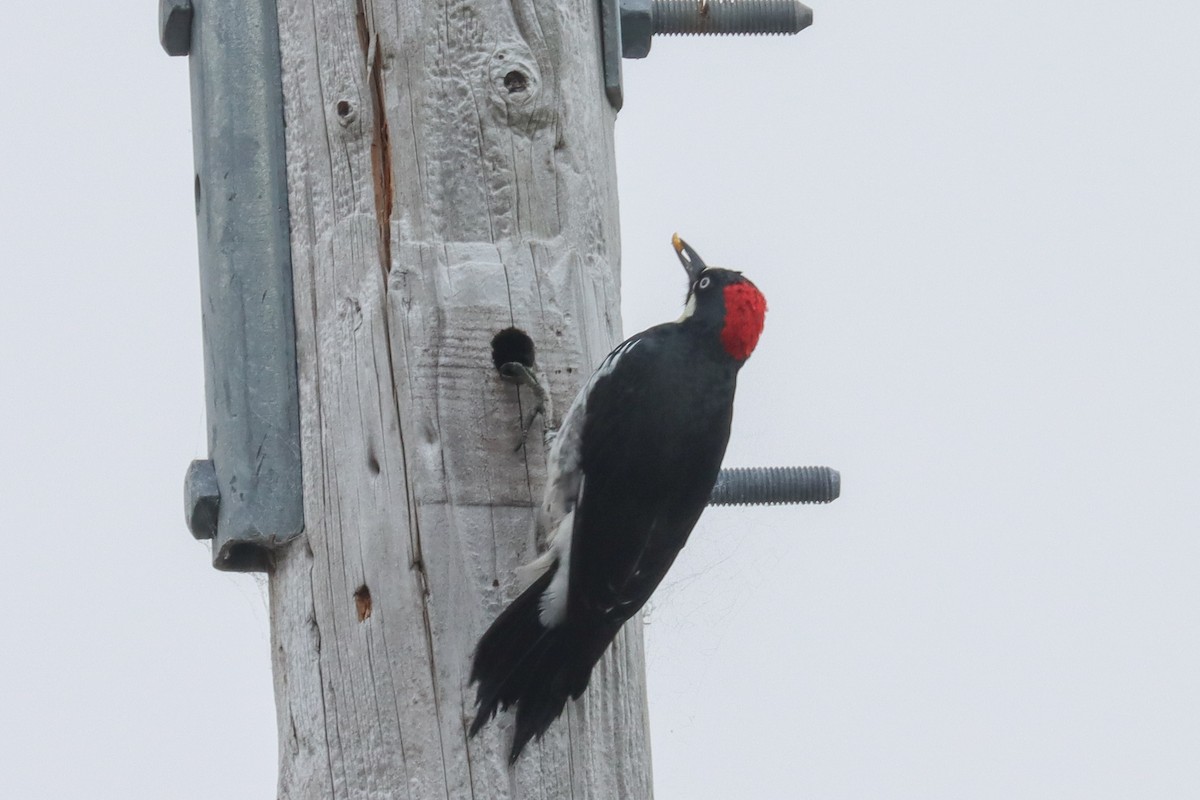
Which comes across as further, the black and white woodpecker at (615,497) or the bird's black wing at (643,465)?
the bird's black wing at (643,465)

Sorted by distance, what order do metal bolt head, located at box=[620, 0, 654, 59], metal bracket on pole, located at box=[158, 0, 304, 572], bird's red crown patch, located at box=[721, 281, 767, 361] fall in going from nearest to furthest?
1. metal bracket on pole, located at box=[158, 0, 304, 572]
2. metal bolt head, located at box=[620, 0, 654, 59]
3. bird's red crown patch, located at box=[721, 281, 767, 361]

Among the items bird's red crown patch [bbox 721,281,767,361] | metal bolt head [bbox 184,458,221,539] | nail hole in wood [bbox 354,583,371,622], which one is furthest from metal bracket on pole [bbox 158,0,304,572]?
bird's red crown patch [bbox 721,281,767,361]

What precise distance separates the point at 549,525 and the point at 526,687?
0.98ft

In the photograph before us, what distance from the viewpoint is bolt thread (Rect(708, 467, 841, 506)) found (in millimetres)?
3334

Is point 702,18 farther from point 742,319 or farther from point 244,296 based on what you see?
point 244,296

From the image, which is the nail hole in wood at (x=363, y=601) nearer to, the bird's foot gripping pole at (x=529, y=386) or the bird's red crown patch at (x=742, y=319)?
the bird's foot gripping pole at (x=529, y=386)

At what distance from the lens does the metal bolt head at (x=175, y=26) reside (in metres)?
3.24

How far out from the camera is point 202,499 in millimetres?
3014

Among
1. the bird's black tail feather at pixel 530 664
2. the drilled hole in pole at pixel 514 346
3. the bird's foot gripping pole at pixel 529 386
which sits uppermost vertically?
the drilled hole in pole at pixel 514 346

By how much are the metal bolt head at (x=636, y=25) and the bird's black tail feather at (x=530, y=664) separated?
1.04 meters

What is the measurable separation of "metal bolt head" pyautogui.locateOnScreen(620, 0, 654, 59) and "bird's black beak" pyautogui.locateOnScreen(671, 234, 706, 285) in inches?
24.3

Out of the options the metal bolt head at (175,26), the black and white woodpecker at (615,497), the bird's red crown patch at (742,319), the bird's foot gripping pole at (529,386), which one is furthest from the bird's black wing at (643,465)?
the metal bolt head at (175,26)

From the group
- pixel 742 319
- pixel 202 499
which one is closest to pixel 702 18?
pixel 742 319

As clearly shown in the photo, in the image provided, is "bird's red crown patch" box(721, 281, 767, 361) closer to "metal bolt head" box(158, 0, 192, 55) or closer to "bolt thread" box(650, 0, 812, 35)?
"bolt thread" box(650, 0, 812, 35)
